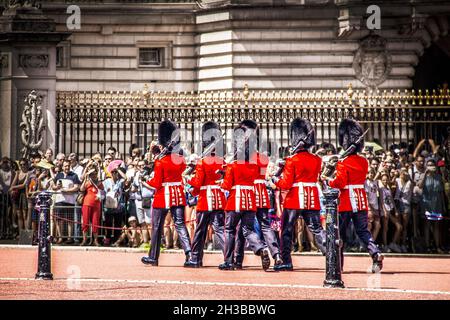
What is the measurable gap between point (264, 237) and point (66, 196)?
610cm

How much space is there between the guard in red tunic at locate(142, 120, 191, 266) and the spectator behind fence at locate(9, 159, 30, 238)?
5.44 m

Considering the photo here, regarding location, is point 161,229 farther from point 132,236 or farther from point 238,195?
point 132,236

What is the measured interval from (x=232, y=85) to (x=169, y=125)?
15212 mm

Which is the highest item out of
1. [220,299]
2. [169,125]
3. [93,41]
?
[93,41]

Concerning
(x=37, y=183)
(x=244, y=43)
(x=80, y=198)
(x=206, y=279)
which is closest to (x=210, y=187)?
(x=206, y=279)

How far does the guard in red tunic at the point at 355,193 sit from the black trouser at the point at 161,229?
2276mm

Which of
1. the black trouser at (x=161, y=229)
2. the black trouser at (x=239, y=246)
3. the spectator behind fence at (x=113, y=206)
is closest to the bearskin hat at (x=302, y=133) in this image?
the black trouser at (x=239, y=246)

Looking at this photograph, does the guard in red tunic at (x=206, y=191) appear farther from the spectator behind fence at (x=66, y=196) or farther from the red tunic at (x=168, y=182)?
the spectator behind fence at (x=66, y=196)

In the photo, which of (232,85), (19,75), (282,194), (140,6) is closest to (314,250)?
(282,194)

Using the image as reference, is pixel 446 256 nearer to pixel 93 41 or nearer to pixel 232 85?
pixel 232 85

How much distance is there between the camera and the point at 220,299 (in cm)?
1456

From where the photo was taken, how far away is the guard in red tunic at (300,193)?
738 inches

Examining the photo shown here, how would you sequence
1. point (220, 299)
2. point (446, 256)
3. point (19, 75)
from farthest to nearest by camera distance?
point (19, 75)
point (446, 256)
point (220, 299)

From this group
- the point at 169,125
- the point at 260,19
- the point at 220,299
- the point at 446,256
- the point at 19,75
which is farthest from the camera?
the point at 260,19
